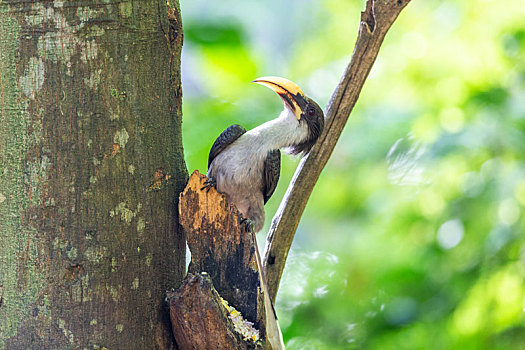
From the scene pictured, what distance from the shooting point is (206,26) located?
340 centimetres

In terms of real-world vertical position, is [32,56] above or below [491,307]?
above

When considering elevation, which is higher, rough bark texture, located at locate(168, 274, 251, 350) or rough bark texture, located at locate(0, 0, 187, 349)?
rough bark texture, located at locate(0, 0, 187, 349)

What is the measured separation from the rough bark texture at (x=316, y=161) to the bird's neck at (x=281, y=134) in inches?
12.1

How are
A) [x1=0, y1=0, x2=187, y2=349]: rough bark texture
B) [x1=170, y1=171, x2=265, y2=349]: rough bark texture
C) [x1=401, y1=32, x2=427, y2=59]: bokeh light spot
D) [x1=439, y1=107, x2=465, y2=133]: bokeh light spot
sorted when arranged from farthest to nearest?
[x1=401, y1=32, x2=427, y2=59]: bokeh light spot → [x1=439, y1=107, x2=465, y2=133]: bokeh light spot → [x1=170, y1=171, x2=265, y2=349]: rough bark texture → [x1=0, y1=0, x2=187, y2=349]: rough bark texture

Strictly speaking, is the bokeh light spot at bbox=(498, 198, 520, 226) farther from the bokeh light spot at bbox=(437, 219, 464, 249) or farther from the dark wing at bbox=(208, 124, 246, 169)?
the dark wing at bbox=(208, 124, 246, 169)

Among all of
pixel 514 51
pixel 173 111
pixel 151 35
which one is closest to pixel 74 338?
pixel 173 111

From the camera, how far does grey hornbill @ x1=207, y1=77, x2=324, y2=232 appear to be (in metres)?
2.19

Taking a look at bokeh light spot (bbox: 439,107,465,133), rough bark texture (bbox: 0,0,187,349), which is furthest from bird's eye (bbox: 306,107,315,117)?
bokeh light spot (bbox: 439,107,465,133)

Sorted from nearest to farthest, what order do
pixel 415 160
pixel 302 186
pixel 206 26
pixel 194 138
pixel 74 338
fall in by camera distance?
pixel 74 338 → pixel 302 186 → pixel 194 138 → pixel 415 160 → pixel 206 26

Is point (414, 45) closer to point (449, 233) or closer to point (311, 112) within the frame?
point (449, 233)

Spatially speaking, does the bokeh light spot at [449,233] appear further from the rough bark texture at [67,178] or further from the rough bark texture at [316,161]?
the rough bark texture at [67,178]

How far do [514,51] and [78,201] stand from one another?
258cm

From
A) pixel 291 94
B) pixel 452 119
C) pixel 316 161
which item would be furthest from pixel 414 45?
pixel 316 161

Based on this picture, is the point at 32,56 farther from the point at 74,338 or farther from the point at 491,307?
the point at 491,307
